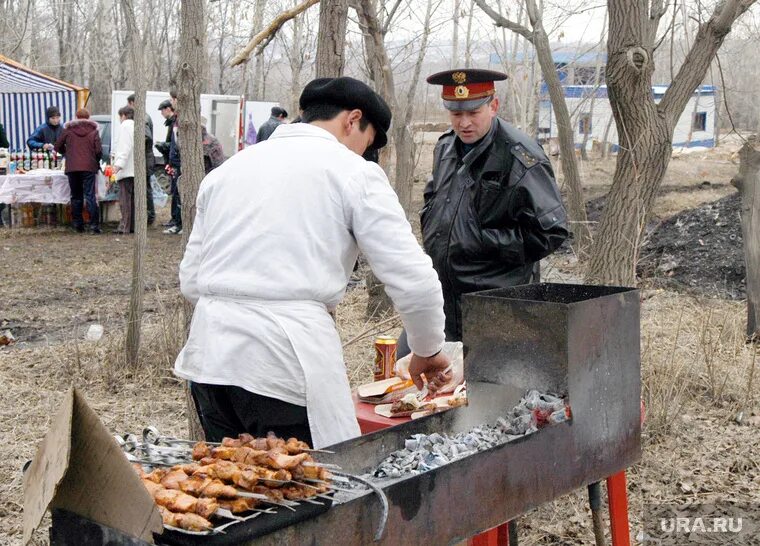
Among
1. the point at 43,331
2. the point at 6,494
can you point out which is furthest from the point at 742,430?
the point at 43,331

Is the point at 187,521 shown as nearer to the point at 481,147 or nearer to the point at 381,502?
the point at 381,502

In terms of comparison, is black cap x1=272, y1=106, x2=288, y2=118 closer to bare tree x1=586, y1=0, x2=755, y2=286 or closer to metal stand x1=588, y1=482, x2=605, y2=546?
bare tree x1=586, y1=0, x2=755, y2=286

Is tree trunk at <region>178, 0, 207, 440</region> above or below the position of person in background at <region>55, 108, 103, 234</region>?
above

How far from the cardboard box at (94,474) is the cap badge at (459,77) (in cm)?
297

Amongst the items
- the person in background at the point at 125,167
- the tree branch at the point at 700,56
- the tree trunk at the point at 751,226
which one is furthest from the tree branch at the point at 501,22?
the person in background at the point at 125,167

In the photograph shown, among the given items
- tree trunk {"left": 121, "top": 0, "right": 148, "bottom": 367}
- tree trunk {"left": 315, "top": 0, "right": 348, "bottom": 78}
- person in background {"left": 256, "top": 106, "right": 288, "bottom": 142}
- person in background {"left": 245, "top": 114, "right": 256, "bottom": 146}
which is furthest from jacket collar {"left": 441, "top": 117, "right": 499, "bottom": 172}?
person in background {"left": 245, "top": 114, "right": 256, "bottom": 146}

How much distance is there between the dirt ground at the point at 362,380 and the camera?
505 cm

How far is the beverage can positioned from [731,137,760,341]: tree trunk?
465 cm

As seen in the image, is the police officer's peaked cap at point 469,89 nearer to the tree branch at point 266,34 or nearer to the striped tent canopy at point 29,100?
the tree branch at point 266,34

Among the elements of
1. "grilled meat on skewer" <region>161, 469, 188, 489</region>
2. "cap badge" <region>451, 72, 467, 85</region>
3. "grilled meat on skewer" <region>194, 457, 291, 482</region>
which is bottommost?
"grilled meat on skewer" <region>161, 469, 188, 489</region>

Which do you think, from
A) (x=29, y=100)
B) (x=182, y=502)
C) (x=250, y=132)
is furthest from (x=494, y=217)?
(x=250, y=132)

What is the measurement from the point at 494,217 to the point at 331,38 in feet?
4.38

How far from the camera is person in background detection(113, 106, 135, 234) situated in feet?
45.5

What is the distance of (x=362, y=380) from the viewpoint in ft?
22.6
